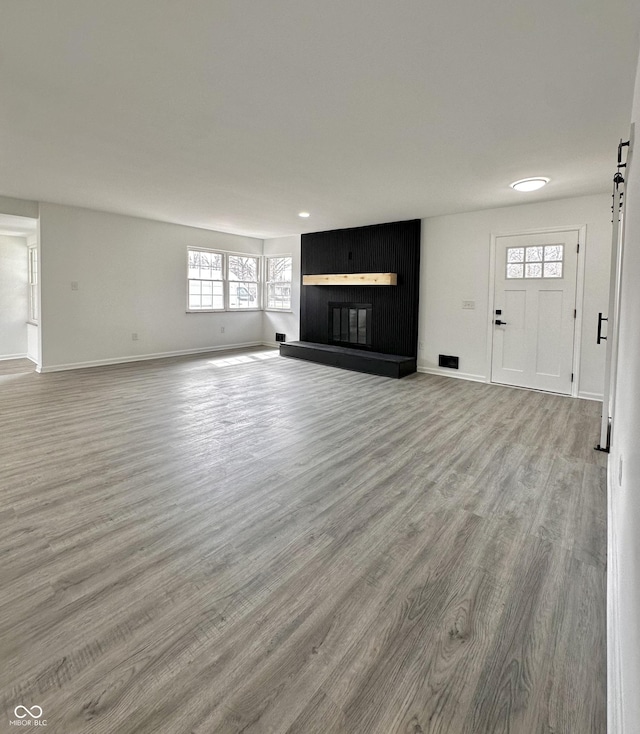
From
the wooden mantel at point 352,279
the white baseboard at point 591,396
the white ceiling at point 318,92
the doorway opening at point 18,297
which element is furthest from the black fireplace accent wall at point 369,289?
the doorway opening at point 18,297

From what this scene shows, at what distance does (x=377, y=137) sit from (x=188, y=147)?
1.69m

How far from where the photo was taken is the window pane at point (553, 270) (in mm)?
5191

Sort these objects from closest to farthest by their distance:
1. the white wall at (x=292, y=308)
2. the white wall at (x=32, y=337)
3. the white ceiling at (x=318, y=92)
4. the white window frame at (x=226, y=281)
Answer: the white ceiling at (x=318, y=92) → the white wall at (x=32, y=337) → the white window frame at (x=226, y=281) → the white wall at (x=292, y=308)

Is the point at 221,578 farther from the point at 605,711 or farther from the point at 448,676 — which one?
the point at 605,711

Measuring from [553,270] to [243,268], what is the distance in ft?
20.3

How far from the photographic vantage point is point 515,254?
5551 mm

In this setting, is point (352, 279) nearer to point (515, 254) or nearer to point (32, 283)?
point (515, 254)

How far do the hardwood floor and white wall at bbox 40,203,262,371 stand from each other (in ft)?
9.88

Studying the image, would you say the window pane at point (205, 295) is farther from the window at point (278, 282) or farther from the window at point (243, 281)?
the window at point (278, 282)

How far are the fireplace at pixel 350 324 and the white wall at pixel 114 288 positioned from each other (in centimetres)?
257

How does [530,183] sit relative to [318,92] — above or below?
above

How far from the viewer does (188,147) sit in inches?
141

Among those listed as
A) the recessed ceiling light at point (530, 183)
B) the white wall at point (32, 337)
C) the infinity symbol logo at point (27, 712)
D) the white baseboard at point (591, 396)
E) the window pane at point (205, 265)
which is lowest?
the infinity symbol logo at point (27, 712)

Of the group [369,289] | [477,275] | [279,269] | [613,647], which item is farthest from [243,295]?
[613,647]
